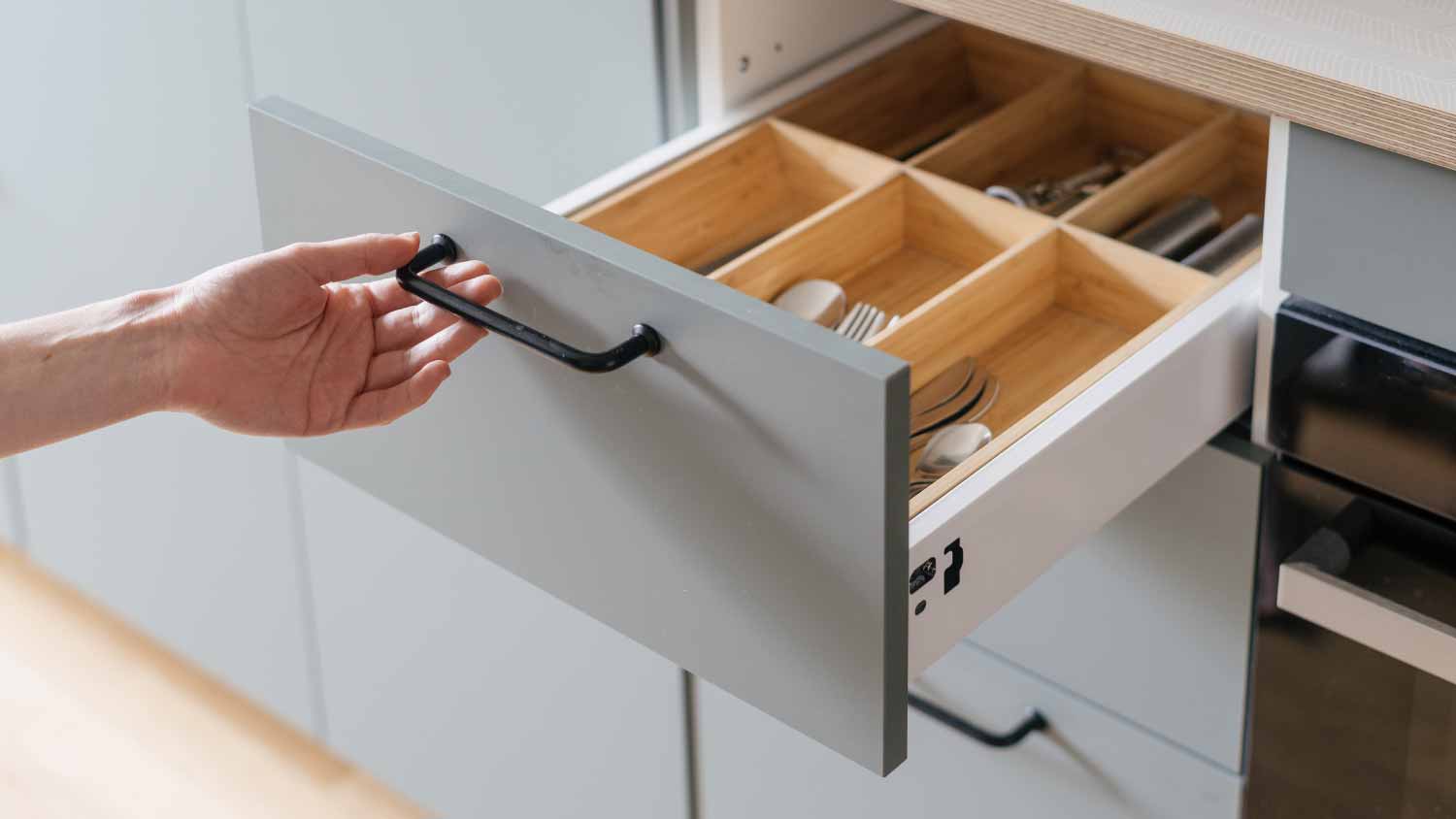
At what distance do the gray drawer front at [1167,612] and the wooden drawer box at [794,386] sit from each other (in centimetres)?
7

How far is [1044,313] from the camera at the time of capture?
1.04 m

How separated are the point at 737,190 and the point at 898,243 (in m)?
0.11

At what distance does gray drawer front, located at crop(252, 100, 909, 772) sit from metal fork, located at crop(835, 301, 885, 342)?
0.24m

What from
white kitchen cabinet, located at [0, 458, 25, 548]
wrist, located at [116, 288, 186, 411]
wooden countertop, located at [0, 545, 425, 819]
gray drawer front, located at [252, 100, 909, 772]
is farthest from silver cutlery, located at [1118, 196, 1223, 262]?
white kitchen cabinet, located at [0, 458, 25, 548]

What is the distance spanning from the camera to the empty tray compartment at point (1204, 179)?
1.07 m

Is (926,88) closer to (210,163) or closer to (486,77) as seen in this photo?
(486,77)

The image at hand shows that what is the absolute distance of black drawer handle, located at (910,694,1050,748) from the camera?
3.66 feet

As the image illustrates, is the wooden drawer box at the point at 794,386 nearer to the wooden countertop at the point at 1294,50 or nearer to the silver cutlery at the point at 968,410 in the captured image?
the silver cutlery at the point at 968,410

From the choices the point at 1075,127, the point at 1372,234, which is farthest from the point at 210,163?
the point at 1372,234

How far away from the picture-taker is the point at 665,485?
812mm

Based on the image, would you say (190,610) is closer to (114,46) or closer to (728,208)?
(114,46)

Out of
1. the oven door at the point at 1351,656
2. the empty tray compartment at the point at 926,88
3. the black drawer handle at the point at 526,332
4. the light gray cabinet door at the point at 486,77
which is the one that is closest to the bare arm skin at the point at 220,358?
the black drawer handle at the point at 526,332

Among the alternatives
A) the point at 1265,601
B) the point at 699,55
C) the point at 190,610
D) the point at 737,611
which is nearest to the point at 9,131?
the point at 190,610

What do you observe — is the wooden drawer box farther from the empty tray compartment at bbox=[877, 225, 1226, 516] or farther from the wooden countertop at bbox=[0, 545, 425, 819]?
→ the wooden countertop at bbox=[0, 545, 425, 819]
